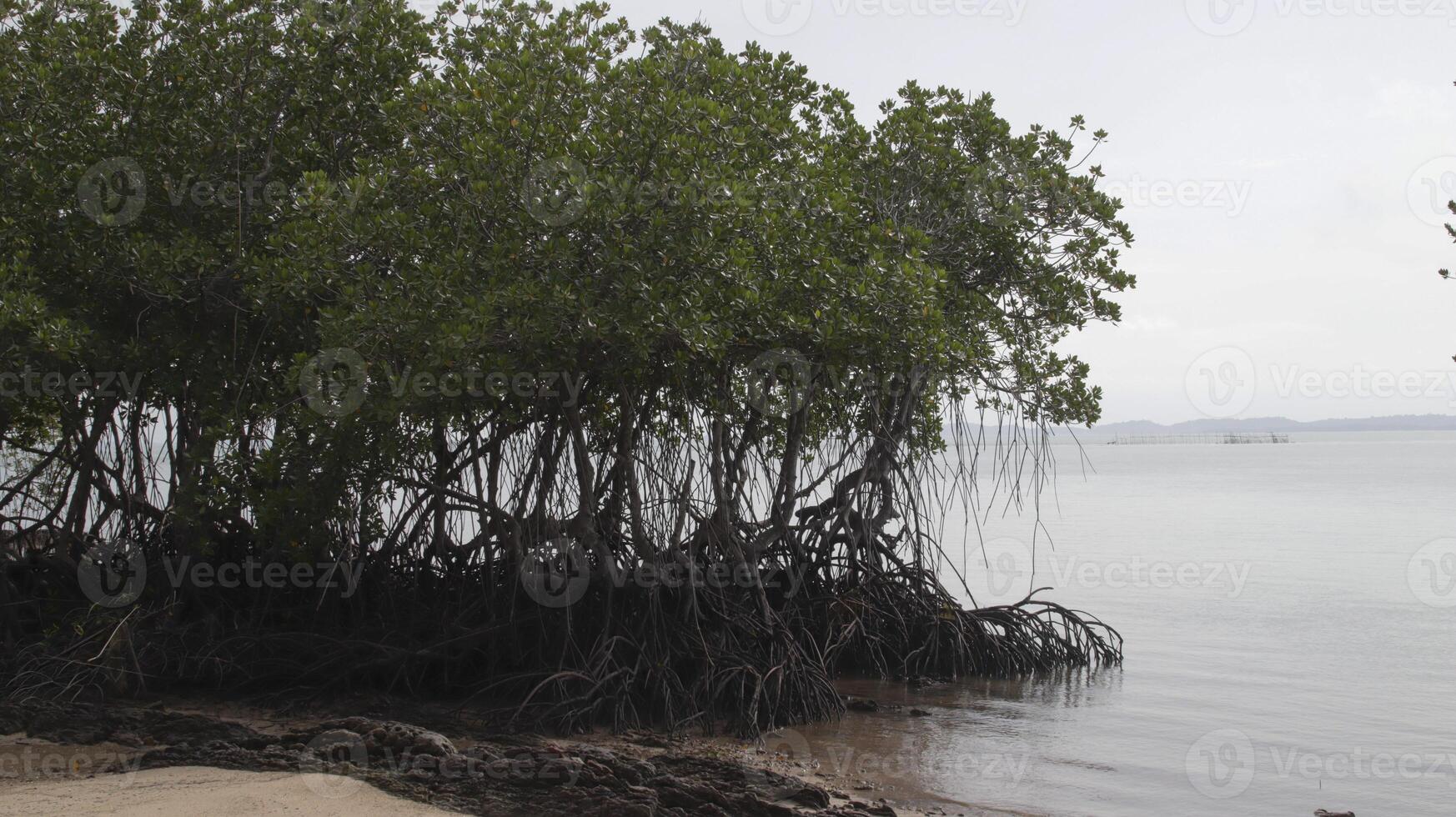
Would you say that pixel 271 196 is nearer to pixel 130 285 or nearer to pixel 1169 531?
pixel 130 285

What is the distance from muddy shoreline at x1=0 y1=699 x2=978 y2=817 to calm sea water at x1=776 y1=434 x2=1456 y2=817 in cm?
85

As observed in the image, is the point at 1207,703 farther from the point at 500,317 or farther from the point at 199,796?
the point at 199,796

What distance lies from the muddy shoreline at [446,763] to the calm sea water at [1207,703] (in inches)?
33.7

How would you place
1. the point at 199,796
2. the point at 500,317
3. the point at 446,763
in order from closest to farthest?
the point at 199,796 → the point at 446,763 → the point at 500,317

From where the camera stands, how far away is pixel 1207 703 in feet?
28.2

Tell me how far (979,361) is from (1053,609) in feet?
10.00

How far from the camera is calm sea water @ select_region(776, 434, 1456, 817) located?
6.20 m

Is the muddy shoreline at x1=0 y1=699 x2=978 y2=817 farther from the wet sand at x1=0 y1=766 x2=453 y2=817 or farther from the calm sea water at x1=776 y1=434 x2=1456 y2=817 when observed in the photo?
the calm sea water at x1=776 y1=434 x2=1456 y2=817

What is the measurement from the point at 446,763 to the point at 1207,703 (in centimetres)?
597

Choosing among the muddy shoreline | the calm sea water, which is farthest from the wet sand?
the calm sea water

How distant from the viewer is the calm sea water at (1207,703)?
244 inches

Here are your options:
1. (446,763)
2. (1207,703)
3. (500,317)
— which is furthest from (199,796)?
(1207,703)

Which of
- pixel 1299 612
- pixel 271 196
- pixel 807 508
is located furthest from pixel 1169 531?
pixel 271 196

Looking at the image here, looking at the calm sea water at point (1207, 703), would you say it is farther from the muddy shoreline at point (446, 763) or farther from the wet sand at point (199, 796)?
the wet sand at point (199, 796)
